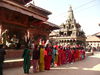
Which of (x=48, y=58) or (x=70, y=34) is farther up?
(x=70, y=34)

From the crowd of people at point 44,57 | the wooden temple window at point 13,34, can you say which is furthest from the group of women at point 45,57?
the wooden temple window at point 13,34

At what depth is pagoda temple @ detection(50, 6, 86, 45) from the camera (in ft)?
159

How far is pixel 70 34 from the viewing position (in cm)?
5297

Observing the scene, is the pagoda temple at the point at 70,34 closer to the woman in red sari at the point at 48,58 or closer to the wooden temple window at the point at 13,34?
the wooden temple window at the point at 13,34

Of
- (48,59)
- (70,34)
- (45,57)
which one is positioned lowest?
(48,59)

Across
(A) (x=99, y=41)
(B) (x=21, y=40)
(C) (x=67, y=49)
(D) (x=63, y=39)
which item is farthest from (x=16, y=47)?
(A) (x=99, y=41)

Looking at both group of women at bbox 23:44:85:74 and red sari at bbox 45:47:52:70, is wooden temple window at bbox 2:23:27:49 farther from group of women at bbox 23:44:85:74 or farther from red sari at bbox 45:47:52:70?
red sari at bbox 45:47:52:70

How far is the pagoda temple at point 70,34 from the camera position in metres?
48.5

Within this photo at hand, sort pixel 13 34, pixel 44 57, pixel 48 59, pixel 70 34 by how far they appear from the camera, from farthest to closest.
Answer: pixel 70 34
pixel 13 34
pixel 48 59
pixel 44 57

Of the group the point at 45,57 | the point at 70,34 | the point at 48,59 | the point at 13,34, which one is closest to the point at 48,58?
the point at 48,59

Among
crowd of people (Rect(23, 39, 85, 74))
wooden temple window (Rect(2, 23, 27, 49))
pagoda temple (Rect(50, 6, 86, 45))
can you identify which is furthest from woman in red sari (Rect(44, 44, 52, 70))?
pagoda temple (Rect(50, 6, 86, 45))

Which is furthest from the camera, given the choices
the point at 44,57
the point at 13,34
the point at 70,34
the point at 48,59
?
the point at 70,34

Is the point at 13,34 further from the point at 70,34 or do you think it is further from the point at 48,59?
the point at 70,34

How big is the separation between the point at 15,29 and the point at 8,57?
2269 millimetres
